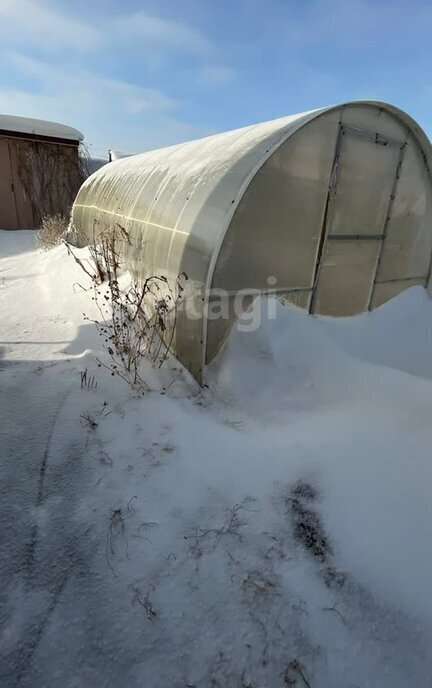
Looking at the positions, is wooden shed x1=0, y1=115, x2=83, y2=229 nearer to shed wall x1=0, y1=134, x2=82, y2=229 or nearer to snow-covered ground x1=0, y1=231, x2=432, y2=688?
shed wall x1=0, y1=134, x2=82, y2=229

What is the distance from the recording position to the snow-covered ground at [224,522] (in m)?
1.83

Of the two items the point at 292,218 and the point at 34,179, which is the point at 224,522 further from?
the point at 34,179

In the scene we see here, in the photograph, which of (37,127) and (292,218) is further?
(37,127)

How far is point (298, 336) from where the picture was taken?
4082 mm

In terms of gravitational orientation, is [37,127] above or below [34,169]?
above

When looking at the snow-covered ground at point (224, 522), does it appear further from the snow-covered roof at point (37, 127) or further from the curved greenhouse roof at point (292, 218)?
the snow-covered roof at point (37, 127)

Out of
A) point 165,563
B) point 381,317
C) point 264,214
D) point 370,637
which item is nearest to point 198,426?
point 165,563

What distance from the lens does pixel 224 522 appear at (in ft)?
8.18

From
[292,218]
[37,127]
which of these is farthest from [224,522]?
[37,127]

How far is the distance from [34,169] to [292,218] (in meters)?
11.9

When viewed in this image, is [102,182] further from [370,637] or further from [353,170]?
[370,637]

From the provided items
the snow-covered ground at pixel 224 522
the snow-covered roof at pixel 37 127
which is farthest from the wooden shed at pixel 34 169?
the snow-covered ground at pixel 224 522

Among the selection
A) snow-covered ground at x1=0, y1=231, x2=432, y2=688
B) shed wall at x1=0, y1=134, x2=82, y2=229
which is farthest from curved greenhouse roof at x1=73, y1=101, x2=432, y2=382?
shed wall at x1=0, y1=134, x2=82, y2=229

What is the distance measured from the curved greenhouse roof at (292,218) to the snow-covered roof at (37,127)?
932cm
